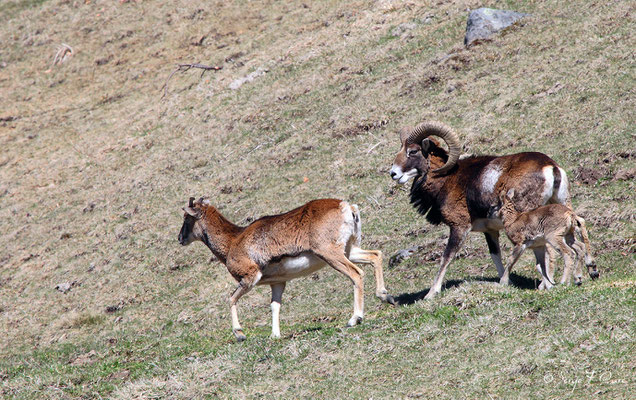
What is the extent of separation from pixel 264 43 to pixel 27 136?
39.8 feet

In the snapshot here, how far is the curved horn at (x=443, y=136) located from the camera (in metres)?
14.7

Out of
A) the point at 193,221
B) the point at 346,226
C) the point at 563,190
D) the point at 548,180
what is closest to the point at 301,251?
the point at 346,226

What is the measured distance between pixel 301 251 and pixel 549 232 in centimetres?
418

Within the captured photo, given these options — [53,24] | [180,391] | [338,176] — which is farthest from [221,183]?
[53,24]

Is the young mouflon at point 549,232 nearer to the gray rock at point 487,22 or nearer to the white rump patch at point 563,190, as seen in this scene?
the white rump patch at point 563,190

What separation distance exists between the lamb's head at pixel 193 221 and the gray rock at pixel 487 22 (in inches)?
648

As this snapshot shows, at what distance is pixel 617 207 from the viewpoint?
16.2 m

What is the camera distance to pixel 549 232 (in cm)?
1212

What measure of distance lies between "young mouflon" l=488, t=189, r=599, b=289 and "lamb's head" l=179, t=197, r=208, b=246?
5908 millimetres

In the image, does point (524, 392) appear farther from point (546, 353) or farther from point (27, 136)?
point (27, 136)

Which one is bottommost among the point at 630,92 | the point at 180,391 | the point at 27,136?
the point at 27,136

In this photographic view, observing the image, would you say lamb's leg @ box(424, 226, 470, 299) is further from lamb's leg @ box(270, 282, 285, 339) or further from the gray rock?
the gray rock

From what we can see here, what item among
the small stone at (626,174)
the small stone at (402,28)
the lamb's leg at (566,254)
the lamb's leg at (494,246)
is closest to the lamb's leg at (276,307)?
the lamb's leg at (494,246)

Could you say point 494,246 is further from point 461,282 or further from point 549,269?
point 549,269
